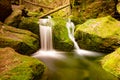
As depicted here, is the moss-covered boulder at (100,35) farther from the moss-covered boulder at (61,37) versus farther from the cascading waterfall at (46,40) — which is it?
the cascading waterfall at (46,40)

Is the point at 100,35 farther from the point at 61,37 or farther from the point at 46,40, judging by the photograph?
the point at 46,40

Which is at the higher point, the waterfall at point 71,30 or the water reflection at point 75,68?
the waterfall at point 71,30

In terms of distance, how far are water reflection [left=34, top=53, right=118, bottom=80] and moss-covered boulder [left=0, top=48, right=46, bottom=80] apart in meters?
0.67

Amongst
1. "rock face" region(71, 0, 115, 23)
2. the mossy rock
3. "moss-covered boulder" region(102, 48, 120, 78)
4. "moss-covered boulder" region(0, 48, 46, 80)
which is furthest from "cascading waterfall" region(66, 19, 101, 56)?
"moss-covered boulder" region(0, 48, 46, 80)

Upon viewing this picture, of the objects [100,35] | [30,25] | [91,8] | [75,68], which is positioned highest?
[91,8]

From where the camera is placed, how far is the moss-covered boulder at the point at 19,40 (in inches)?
305

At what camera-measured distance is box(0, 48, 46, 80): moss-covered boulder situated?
208 inches

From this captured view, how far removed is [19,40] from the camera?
791 centimetres

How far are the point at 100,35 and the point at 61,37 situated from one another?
6.61ft

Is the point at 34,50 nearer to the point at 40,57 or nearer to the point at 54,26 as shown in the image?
the point at 40,57

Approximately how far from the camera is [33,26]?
9898mm

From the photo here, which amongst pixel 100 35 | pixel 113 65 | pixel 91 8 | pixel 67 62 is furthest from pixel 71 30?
pixel 113 65

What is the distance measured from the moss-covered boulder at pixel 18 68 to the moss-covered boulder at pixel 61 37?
322cm

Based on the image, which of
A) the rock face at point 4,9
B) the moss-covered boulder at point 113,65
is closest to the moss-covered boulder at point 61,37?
the rock face at point 4,9
